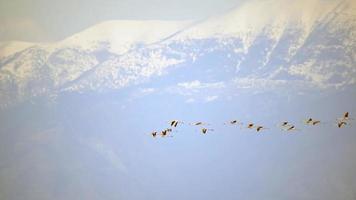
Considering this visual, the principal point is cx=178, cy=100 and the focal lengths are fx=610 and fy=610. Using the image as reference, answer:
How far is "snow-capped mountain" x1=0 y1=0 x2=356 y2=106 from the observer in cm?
2995

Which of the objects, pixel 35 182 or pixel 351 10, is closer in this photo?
pixel 351 10

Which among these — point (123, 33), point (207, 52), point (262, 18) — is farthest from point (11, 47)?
point (262, 18)

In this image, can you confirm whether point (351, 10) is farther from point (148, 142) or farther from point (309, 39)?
point (148, 142)

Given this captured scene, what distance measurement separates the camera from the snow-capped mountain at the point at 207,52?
98.3 ft

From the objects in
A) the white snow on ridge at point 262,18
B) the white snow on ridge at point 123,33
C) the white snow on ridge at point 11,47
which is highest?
the white snow on ridge at point 262,18

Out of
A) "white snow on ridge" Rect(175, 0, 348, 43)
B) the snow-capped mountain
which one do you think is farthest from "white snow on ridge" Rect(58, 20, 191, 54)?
"white snow on ridge" Rect(175, 0, 348, 43)

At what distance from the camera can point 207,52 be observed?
3519 cm

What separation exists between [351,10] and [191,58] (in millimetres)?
9268

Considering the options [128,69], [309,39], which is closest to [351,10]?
[309,39]

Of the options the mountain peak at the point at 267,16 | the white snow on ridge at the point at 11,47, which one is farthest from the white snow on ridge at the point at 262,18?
the white snow on ridge at the point at 11,47

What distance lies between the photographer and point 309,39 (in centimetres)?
3672

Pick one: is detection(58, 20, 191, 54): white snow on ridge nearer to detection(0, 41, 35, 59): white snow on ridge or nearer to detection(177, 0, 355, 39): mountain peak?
detection(177, 0, 355, 39): mountain peak

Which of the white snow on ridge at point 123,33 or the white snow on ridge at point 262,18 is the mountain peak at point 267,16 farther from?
the white snow on ridge at point 123,33

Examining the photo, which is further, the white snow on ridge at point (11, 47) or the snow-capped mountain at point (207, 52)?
the snow-capped mountain at point (207, 52)
